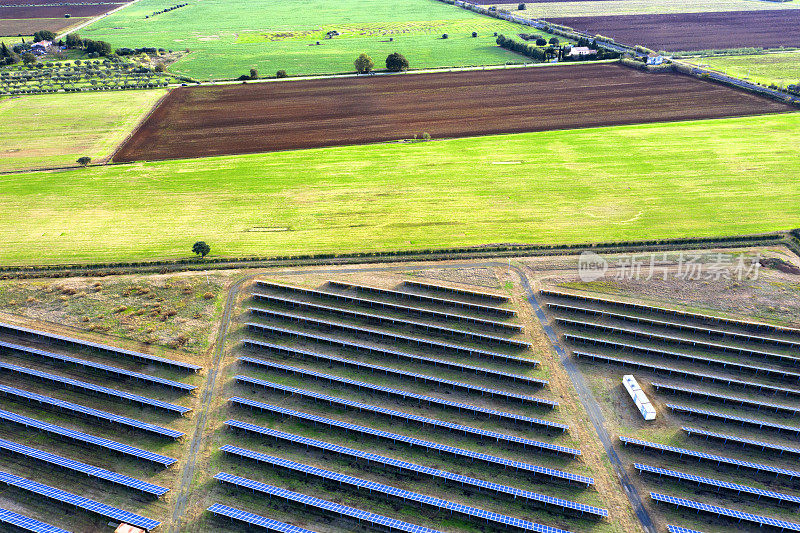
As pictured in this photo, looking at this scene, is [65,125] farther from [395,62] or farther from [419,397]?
[419,397]

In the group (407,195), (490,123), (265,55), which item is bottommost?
(407,195)

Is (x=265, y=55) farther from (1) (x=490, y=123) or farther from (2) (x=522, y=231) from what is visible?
(2) (x=522, y=231)

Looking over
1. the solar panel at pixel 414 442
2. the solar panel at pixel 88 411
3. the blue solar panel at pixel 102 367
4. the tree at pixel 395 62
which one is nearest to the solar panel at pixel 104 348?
the blue solar panel at pixel 102 367

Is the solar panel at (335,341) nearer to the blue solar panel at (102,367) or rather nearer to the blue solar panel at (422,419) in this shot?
the blue solar panel at (422,419)

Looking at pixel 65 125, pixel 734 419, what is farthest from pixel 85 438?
pixel 65 125

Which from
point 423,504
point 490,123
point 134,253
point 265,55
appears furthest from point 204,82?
point 423,504

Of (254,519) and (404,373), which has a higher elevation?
(404,373)
